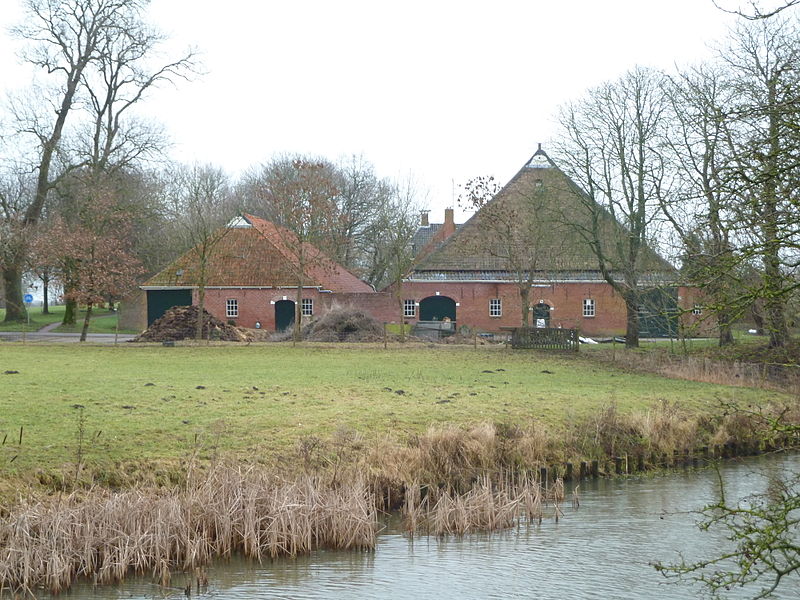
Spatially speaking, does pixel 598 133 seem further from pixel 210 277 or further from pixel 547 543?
pixel 547 543

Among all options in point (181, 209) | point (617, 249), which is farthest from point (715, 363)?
point (181, 209)

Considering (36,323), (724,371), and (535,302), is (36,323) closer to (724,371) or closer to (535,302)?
(535,302)

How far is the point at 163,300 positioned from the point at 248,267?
488 centimetres

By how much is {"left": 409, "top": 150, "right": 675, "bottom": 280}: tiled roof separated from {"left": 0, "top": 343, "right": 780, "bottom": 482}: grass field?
20.8 ft

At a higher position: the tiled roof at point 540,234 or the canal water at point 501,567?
the tiled roof at point 540,234

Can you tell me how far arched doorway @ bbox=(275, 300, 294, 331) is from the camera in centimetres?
4892

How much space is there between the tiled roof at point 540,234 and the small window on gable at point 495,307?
1562mm

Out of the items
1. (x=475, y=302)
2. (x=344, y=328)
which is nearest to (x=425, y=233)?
(x=475, y=302)

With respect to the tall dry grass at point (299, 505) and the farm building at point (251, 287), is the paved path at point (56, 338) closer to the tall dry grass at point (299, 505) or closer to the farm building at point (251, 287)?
the farm building at point (251, 287)

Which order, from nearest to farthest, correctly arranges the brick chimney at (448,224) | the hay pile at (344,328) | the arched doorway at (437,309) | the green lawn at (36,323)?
1. the hay pile at (344,328)
2. the green lawn at (36,323)
3. the arched doorway at (437,309)
4. the brick chimney at (448,224)

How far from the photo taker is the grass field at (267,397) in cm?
1430

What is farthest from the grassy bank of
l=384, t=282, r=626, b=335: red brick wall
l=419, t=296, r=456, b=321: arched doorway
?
l=419, t=296, r=456, b=321: arched doorway

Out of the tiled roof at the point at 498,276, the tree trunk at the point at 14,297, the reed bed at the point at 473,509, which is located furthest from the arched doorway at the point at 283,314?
the reed bed at the point at 473,509

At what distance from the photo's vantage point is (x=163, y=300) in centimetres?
4956
